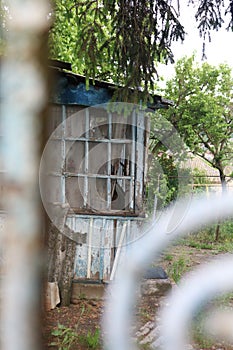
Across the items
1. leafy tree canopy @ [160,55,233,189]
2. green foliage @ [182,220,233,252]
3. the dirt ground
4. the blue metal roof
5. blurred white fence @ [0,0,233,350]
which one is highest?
leafy tree canopy @ [160,55,233,189]

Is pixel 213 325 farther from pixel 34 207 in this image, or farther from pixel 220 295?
pixel 34 207

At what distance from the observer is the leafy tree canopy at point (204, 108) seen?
5055 mm

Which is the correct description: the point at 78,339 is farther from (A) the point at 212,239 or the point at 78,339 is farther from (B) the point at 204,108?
(B) the point at 204,108

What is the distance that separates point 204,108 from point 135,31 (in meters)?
3.69

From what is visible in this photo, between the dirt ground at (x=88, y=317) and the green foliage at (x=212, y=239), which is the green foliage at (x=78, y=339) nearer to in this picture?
the dirt ground at (x=88, y=317)

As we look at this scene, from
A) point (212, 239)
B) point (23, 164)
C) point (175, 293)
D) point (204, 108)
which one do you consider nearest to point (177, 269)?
point (175, 293)

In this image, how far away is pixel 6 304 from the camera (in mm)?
174

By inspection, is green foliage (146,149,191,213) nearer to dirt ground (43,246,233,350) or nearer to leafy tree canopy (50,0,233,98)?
dirt ground (43,246,233,350)

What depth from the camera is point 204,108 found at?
503 centimetres

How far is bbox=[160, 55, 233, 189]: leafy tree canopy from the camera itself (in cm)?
Result: 505

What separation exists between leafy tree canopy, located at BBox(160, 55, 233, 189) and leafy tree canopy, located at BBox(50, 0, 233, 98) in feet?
9.85

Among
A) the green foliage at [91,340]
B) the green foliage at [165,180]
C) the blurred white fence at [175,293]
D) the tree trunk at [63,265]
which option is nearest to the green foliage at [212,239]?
the green foliage at [165,180]

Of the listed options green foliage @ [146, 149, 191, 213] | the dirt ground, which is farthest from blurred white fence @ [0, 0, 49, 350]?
green foliage @ [146, 149, 191, 213]

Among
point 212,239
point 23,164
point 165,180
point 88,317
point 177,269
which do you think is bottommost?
point 88,317
